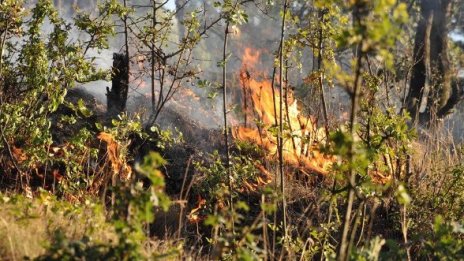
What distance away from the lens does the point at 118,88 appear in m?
7.51

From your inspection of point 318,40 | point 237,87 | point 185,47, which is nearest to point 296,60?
point 318,40

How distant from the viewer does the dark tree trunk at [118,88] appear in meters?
7.27

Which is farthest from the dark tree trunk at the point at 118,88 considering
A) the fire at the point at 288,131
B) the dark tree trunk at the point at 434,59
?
the dark tree trunk at the point at 434,59

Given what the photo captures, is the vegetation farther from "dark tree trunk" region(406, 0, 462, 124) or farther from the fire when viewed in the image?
"dark tree trunk" region(406, 0, 462, 124)

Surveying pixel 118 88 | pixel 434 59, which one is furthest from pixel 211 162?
pixel 434 59

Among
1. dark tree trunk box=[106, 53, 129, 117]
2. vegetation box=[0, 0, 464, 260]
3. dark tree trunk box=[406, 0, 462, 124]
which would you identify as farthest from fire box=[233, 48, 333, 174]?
dark tree trunk box=[406, 0, 462, 124]

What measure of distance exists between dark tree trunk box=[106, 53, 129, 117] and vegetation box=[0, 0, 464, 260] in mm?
25

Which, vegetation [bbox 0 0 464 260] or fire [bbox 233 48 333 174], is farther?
fire [bbox 233 48 333 174]

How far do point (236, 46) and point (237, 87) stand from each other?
20307 millimetres

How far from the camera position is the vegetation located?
2517mm

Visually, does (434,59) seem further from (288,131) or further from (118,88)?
(118,88)

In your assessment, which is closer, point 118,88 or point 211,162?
point 211,162

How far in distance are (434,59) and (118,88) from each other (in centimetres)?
839

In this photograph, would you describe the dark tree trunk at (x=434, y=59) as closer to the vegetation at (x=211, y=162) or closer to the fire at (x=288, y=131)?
the fire at (x=288, y=131)
